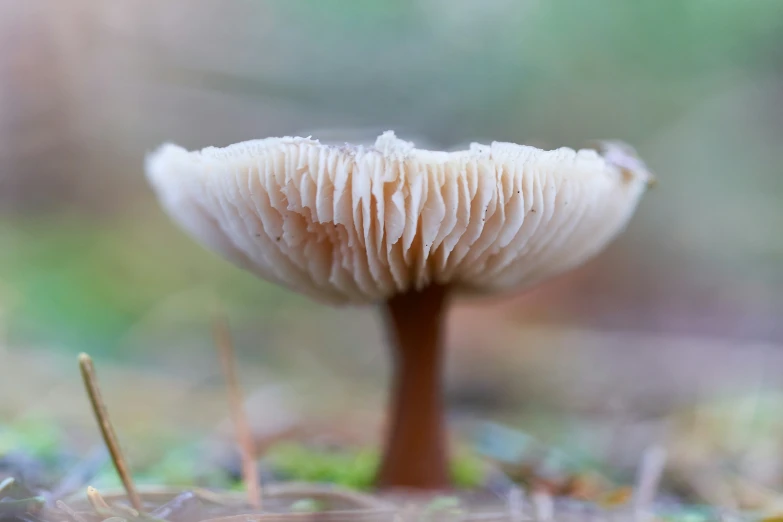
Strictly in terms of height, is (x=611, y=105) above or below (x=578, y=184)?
above


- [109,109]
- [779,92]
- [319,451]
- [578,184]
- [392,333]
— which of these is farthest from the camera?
[109,109]

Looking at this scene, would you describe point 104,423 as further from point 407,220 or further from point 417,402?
point 417,402

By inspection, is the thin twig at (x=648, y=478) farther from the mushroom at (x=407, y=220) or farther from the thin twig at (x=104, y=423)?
the thin twig at (x=104, y=423)

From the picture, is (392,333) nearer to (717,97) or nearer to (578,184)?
(578,184)

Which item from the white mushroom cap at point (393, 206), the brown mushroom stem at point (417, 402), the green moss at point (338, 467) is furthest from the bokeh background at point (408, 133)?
the white mushroom cap at point (393, 206)

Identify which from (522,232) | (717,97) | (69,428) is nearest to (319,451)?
(69,428)

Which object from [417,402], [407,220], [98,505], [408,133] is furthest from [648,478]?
[408,133]
